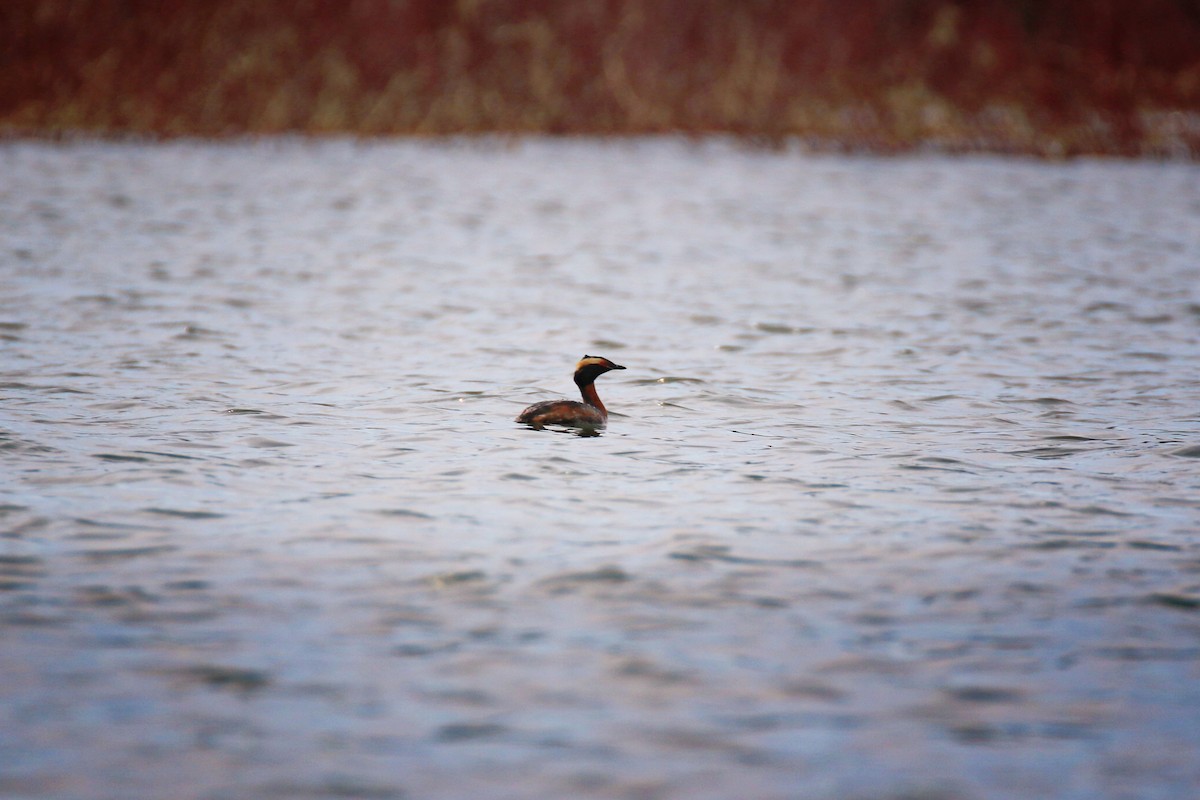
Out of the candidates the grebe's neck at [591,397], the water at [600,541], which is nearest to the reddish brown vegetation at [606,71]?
the water at [600,541]

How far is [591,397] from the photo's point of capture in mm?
12891

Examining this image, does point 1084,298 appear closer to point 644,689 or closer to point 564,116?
point 644,689

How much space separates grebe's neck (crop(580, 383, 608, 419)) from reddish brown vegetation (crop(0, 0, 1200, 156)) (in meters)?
31.1

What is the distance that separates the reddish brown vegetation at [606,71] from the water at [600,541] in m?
22.8

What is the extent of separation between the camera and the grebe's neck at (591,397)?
1284 cm

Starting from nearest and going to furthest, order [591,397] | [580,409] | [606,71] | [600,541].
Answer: [600,541] < [580,409] < [591,397] < [606,71]

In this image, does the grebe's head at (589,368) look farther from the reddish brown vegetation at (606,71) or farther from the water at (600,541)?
the reddish brown vegetation at (606,71)

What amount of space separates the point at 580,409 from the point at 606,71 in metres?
38.4

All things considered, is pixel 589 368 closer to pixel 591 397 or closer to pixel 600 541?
pixel 591 397

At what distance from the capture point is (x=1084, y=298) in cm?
2173

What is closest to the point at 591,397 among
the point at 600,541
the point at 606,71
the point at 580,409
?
the point at 580,409

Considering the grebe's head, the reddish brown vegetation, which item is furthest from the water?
the reddish brown vegetation

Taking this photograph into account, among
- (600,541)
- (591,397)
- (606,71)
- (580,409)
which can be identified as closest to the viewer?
(600,541)

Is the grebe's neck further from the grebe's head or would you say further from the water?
the water
